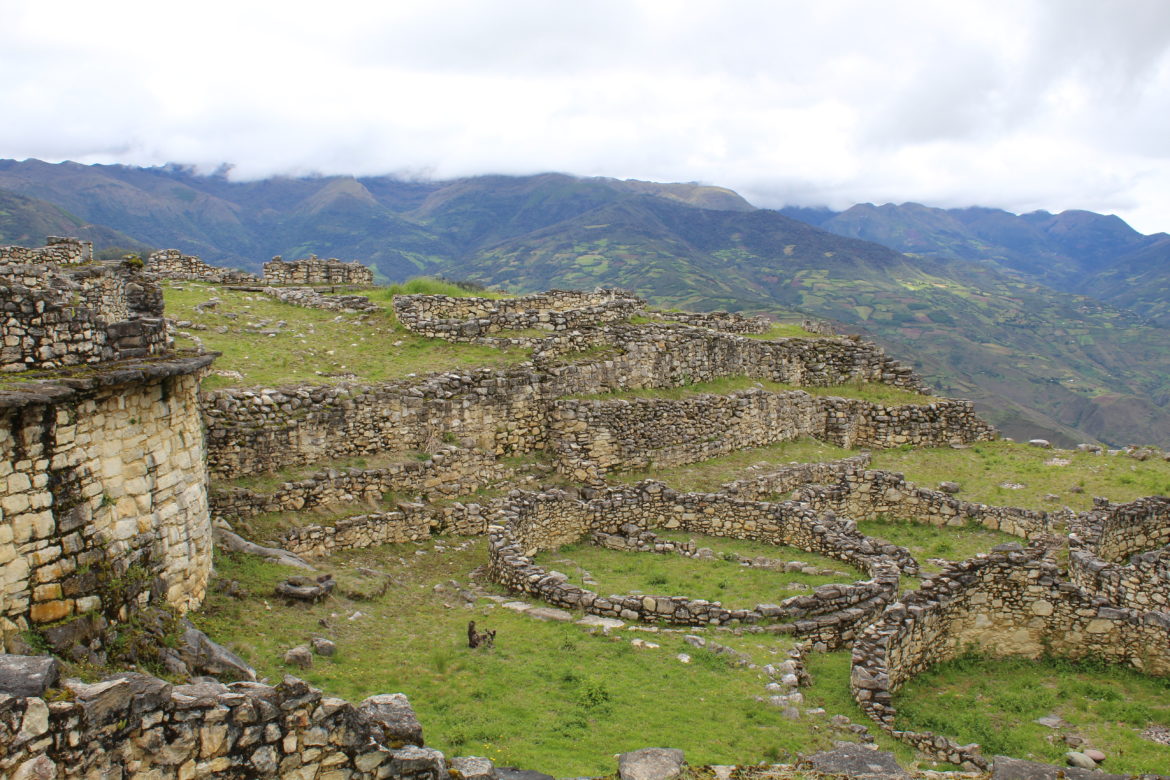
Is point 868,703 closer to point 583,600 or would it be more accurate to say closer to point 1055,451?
point 583,600

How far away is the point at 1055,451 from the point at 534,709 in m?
23.9

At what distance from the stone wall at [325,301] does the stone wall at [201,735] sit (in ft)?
65.7

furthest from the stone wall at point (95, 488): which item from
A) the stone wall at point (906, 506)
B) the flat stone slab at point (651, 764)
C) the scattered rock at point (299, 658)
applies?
the stone wall at point (906, 506)

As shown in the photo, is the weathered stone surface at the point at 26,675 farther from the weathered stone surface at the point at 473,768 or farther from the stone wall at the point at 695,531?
the stone wall at the point at 695,531

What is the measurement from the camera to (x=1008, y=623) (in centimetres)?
1379

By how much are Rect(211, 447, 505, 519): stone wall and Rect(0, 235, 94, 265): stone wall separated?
1209 centimetres

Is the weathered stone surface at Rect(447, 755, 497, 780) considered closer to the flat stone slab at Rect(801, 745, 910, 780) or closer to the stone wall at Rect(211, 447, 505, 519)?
the flat stone slab at Rect(801, 745, 910, 780)

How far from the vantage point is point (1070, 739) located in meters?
10.6

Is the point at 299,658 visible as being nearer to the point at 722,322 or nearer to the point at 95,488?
the point at 95,488

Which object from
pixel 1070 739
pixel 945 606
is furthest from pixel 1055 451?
pixel 1070 739

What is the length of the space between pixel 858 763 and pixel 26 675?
828cm

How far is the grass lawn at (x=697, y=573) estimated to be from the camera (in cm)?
1481

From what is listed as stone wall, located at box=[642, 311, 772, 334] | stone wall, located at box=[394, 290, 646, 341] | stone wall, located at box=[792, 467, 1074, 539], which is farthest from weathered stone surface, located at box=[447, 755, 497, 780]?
stone wall, located at box=[642, 311, 772, 334]

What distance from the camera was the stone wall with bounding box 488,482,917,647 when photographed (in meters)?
13.4
